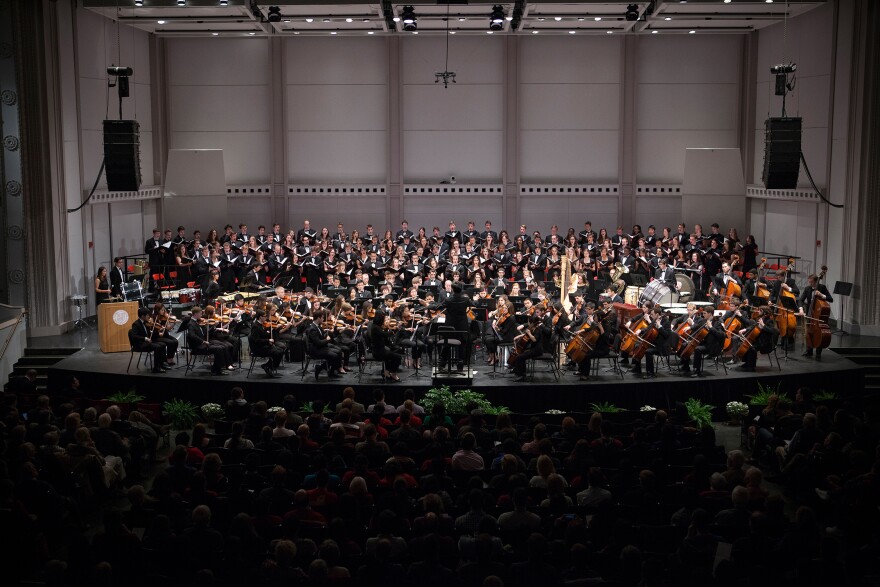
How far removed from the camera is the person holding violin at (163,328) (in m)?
15.8

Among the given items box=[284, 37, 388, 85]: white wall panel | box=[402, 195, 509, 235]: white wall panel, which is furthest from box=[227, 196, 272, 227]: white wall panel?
box=[402, 195, 509, 235]: white wall panel

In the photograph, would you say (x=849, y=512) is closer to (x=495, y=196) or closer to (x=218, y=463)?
(x=218, y=463)

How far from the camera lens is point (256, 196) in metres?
26.3

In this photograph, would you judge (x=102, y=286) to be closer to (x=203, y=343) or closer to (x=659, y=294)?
(x=203, y=343)

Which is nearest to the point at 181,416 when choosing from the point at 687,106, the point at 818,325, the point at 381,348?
the point at 381,348

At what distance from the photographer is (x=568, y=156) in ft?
86.6

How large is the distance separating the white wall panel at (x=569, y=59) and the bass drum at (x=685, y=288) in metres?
8.45

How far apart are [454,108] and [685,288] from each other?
9.72 meters

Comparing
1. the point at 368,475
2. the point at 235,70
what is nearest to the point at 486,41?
the point at 235,70

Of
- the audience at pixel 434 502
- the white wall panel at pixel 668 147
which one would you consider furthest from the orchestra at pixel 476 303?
the white wall panel at pixel 668 147

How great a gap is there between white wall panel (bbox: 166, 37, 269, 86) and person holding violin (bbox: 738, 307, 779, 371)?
16.0m

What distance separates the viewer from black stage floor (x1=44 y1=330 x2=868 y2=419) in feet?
48.5

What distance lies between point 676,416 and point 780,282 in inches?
270

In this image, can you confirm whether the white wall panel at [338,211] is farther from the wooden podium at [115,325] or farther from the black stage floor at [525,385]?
the black stage floor at [525,385]
